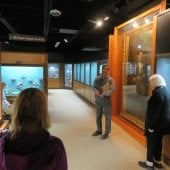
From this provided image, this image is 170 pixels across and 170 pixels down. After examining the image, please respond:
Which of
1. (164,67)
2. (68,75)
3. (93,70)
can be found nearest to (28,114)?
(164,67)

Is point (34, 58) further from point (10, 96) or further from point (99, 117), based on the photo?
point (99, 117)

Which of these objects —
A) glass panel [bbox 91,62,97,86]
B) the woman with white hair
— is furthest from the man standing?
glass panel [bbox 91,62,97,86]

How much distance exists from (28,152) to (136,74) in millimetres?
4916

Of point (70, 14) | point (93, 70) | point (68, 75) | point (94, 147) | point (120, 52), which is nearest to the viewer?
point (94, 147)

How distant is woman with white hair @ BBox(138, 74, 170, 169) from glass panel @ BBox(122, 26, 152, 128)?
62.2 inches

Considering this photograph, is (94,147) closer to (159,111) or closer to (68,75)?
(159,111)

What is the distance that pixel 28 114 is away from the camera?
125 centimetres

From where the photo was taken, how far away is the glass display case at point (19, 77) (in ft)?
18.8

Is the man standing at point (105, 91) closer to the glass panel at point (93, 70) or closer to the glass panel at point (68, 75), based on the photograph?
the glass panel at point (93, 70)

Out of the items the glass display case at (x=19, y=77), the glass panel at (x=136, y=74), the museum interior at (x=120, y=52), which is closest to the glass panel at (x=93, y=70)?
the museum interior at (x=120, y=52)

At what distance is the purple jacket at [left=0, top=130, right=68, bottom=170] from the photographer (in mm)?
1220

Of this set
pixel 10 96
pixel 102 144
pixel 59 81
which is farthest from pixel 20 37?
pixel 59 81

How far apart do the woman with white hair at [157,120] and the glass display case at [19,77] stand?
3.41 meters

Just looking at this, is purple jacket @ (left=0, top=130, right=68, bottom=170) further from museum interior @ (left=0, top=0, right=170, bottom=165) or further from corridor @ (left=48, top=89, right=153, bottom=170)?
museum interior @ (left=0, top=0, right=170, bottom=165)
